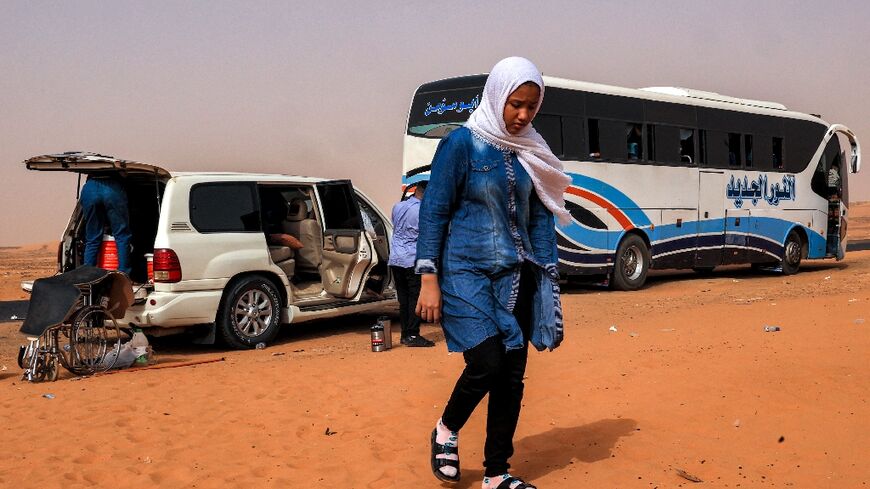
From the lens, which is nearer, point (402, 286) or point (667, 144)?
point (402, 286)

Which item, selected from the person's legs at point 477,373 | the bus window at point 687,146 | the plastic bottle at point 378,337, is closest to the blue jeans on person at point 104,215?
the plastic bottle at point 378,337

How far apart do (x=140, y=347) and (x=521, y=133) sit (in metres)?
5.99

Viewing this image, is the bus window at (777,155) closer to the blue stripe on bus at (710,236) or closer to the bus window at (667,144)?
the blue stripe on bus at (710,236)

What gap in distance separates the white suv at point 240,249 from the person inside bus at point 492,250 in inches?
224

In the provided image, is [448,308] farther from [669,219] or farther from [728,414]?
[669,219]

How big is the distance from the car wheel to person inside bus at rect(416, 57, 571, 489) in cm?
590

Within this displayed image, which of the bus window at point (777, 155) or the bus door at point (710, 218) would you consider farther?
the bus window at point (777, 155)

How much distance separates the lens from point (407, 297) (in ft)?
32.8

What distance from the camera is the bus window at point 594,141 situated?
52.5 ft

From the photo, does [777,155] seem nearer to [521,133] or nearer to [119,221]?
[119,221]

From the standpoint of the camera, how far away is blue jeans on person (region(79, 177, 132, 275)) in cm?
970

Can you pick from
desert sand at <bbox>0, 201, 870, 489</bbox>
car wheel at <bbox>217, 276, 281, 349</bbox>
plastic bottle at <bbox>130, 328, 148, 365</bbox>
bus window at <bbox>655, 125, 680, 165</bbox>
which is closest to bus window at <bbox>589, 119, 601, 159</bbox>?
bus window at <bbox>655, 125, 680, 165</bbox>

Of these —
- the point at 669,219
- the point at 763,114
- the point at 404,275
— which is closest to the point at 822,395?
the point at 404,275

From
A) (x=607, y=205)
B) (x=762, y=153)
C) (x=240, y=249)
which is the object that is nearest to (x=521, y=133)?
(x=240, y=249)
